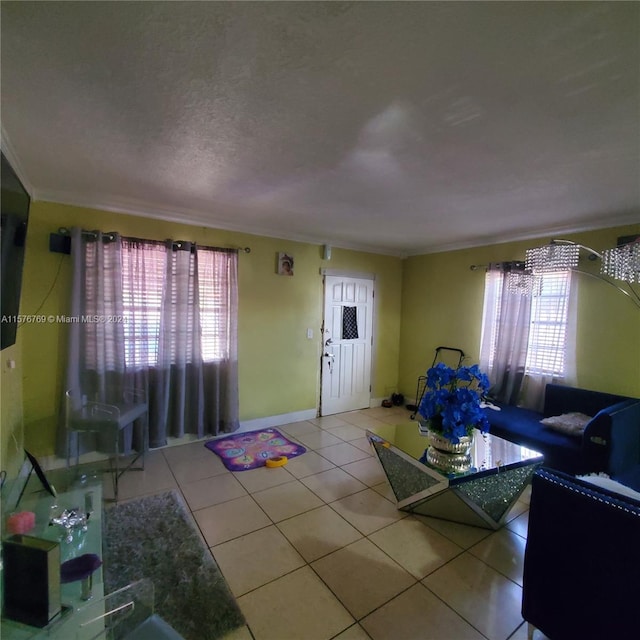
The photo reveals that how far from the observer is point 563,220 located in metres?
3.28

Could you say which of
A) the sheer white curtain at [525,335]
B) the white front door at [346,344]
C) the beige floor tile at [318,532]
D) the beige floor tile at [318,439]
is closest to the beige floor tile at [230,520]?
the beige floor tile at [318,532]

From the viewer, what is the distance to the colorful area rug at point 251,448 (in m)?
3.20

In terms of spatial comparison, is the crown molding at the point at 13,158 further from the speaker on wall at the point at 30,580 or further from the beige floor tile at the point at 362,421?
the beige floor tile at the point at 362,421

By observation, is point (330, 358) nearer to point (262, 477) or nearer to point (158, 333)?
point (262, 477)

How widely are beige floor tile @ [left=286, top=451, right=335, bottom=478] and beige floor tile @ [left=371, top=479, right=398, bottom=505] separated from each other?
51 cm

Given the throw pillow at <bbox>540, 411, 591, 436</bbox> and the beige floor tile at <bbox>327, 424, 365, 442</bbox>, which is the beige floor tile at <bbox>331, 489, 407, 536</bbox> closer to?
the beige floor tile at <bbox>327, 424, 365, 442</bbox>

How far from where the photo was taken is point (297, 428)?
4148mm

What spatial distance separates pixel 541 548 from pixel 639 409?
215cm

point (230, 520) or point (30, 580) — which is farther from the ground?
point (30, 580)

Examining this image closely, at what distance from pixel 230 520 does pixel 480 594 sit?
163cm

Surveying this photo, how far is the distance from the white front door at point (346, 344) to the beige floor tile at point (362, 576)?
8.48ft

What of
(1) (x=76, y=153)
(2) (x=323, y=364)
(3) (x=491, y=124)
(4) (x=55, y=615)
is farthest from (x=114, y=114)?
(2) (x=323, y=364)

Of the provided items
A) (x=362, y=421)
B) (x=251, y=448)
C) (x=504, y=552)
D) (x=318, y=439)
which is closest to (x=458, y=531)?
(x=504, y=552)

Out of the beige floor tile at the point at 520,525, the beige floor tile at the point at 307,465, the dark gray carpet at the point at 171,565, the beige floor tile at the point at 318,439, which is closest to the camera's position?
the dark gray carpet at the point at 171,565
